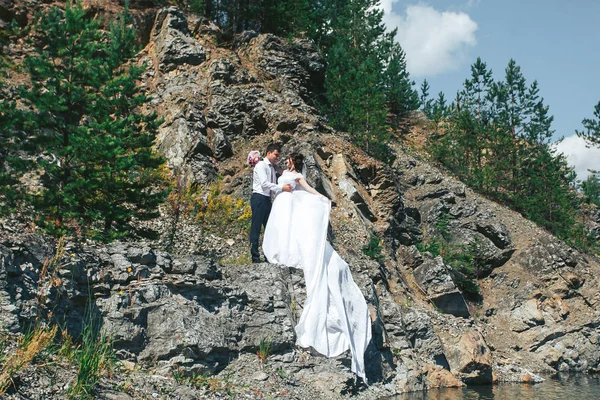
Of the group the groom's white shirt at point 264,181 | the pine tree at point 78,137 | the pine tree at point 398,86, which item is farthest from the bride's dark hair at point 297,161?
the pine tree at point 398,86

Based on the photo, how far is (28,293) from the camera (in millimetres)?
7562

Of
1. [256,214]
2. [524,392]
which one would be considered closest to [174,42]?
[256,214]

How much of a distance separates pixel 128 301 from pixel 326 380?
3767mm

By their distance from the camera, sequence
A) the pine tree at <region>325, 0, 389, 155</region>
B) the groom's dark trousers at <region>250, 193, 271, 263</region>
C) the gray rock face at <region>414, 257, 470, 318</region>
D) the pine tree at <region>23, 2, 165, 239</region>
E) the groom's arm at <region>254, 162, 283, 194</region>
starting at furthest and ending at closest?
the pine tree at <region>325, 0, 389, 155</region>
the gray rock face at <region>414, 257, 470, 318</region>
the pine tree at <region>23, 2, 165, 239</region>
the groom's dark trousers at <region>250, 193, 271, 263</region>
the groom's arm at <region>254, 162, 283, 194</region>

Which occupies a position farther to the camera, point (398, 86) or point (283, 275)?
point (398, 86)

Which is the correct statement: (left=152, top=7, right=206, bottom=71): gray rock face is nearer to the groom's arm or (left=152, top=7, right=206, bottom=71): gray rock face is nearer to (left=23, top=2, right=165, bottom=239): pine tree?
(left=23, top=2, right=165, bottom=239): pine tree

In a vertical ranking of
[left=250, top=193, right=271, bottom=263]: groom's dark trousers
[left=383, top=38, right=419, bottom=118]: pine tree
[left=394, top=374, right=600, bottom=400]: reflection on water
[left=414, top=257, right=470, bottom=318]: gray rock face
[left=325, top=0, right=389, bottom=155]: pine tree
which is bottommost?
[left=394, top=374, right=600, bottom=400]: reflection on water

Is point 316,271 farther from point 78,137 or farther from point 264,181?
point 78,137

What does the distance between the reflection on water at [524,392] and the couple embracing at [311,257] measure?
7.16 feet

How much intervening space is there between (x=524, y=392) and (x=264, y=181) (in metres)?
8.54

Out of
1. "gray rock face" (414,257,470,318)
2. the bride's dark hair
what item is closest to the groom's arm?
the bride's dark hair

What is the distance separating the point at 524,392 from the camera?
43.7 ft

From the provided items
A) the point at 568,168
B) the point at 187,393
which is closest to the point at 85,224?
the point at 187,393

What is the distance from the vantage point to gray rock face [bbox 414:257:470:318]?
19.0 meters
